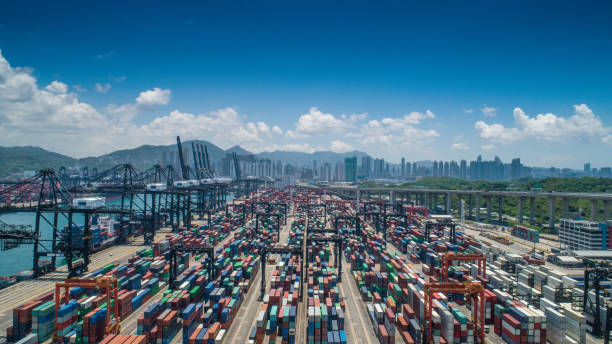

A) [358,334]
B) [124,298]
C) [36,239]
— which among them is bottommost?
[358,334]

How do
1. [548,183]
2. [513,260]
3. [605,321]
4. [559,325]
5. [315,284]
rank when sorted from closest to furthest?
[559,325]
[605,321]
[315,284]
[513,260]
[548,183]

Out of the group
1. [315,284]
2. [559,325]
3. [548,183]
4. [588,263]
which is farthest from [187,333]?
[548,183]

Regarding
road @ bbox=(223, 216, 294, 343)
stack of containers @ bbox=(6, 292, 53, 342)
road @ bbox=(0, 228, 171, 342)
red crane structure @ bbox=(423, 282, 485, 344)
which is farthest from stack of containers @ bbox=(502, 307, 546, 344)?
road @ bbox=(0, 228, 171, 342)

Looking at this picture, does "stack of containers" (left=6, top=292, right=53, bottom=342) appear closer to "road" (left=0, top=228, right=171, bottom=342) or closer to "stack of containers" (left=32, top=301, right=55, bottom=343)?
"stack of containers" (left=32, top=301, right=55, bottom=343)

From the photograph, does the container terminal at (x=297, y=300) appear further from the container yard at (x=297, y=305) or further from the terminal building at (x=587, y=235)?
the terminal building at (x=587, y=235)

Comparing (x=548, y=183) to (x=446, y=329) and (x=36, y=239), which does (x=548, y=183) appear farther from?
(x=36, y=239)

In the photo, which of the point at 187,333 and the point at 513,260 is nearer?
the point at 187,333

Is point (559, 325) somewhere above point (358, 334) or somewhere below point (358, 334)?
above

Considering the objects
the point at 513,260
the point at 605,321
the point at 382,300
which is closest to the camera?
the point at 605,321
